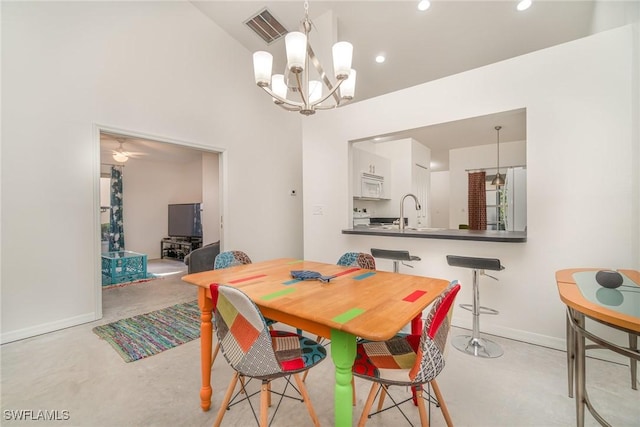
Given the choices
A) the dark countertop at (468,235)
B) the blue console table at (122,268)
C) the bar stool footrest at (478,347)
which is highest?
the dark countertop at (468,235)

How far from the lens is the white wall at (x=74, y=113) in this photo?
2.45 m

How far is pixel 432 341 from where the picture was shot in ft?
3.51

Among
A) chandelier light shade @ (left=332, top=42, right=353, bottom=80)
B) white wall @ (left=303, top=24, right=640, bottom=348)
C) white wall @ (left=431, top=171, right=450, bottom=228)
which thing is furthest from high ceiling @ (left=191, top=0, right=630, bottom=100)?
white wall @ (left=431, top=171, right=450, bottom=228)

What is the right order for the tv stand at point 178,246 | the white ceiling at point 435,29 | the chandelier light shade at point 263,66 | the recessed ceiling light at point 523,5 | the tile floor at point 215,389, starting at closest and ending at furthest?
the tile floor at point 215,389 → the chandelier light shade at point 263,66 → the recessed ceiling light at point 523,5 → the white ceiling at point 435,29 → the tv stand at point 178,246

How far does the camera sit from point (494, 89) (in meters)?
2.48

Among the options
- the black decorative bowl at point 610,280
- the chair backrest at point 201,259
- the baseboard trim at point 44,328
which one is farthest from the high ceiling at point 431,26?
the baseboard trim at point 44,328

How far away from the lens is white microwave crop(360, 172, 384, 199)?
4.57m

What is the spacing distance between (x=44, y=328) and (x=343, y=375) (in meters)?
3.15

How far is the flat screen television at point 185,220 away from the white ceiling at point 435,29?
374 centimetres

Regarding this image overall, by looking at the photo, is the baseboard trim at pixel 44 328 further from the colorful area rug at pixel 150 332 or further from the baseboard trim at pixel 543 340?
the baseboard trim at pixel 543 340

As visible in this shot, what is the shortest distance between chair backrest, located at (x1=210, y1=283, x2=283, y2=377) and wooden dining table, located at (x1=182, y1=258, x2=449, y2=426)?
12 cm

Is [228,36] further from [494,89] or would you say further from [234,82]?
[494,89]

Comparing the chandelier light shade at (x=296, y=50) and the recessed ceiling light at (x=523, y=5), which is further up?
the recessed ceiling light at (x=523, y=5)

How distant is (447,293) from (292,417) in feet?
3.68
